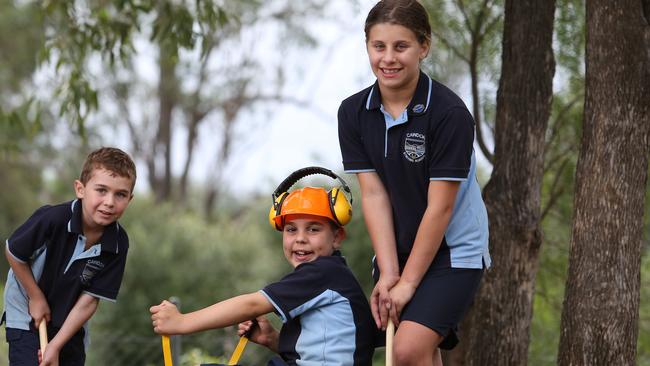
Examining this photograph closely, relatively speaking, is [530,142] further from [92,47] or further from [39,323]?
[92,47]

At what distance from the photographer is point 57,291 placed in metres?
4.72

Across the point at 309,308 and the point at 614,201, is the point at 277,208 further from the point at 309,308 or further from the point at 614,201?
the point at 614,201

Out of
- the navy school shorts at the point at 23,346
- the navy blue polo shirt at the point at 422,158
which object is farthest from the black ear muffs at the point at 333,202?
the navy school shorts at the point at 23,346

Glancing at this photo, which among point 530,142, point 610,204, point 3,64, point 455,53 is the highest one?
point 3,64

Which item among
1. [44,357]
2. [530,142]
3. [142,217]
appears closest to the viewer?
[44,357]

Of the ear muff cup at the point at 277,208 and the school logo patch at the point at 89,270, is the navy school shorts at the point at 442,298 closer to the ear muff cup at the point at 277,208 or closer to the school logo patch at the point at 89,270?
the ear muff cup at the point at 277,208

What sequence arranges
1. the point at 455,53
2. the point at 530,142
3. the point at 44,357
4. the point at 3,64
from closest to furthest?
the point at 44,357, the point at 530,142, the point at 455,53, the point at 3,64

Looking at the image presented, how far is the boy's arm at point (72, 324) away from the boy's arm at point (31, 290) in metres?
0.11

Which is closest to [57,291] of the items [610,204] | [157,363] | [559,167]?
[610,204]

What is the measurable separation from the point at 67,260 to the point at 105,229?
23 centimetres

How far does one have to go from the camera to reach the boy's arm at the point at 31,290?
4578mm

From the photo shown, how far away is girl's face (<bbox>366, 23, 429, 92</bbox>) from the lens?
400 centimetres

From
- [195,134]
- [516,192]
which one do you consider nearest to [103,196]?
[516,192]

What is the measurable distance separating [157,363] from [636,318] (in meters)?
8.43
